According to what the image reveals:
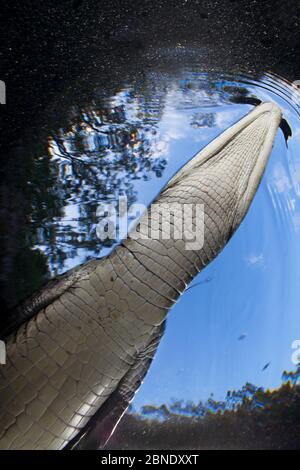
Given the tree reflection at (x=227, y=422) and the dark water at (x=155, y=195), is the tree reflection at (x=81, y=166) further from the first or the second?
the tree reflection at (x=227, y=422)

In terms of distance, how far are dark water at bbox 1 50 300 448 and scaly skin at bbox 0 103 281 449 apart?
0.16 feet

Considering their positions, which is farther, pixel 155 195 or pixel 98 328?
pixel 155 195

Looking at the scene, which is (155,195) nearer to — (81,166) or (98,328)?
(81,166)

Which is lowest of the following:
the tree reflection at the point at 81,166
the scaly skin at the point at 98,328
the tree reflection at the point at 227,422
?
the tree reflection at the point at 227,422

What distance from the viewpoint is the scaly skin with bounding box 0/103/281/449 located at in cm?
47

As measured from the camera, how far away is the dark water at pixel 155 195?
0.63 meters

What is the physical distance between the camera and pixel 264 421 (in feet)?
2.15

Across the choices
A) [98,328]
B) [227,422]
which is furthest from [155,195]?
[227,422]

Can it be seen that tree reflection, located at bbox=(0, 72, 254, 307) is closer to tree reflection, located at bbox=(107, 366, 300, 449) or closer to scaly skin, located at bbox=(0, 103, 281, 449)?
scaly skin, located at bbox=(0, 103, 281, 449)

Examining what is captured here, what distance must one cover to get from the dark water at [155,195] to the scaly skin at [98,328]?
5 cm

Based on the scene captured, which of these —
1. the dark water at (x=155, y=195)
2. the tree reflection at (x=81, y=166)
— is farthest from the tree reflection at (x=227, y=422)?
the tree reflection at (x=81, y=166)

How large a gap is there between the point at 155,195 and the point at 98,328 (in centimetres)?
26

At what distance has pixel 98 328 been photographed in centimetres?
52

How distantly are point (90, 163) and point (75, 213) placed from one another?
105mm
